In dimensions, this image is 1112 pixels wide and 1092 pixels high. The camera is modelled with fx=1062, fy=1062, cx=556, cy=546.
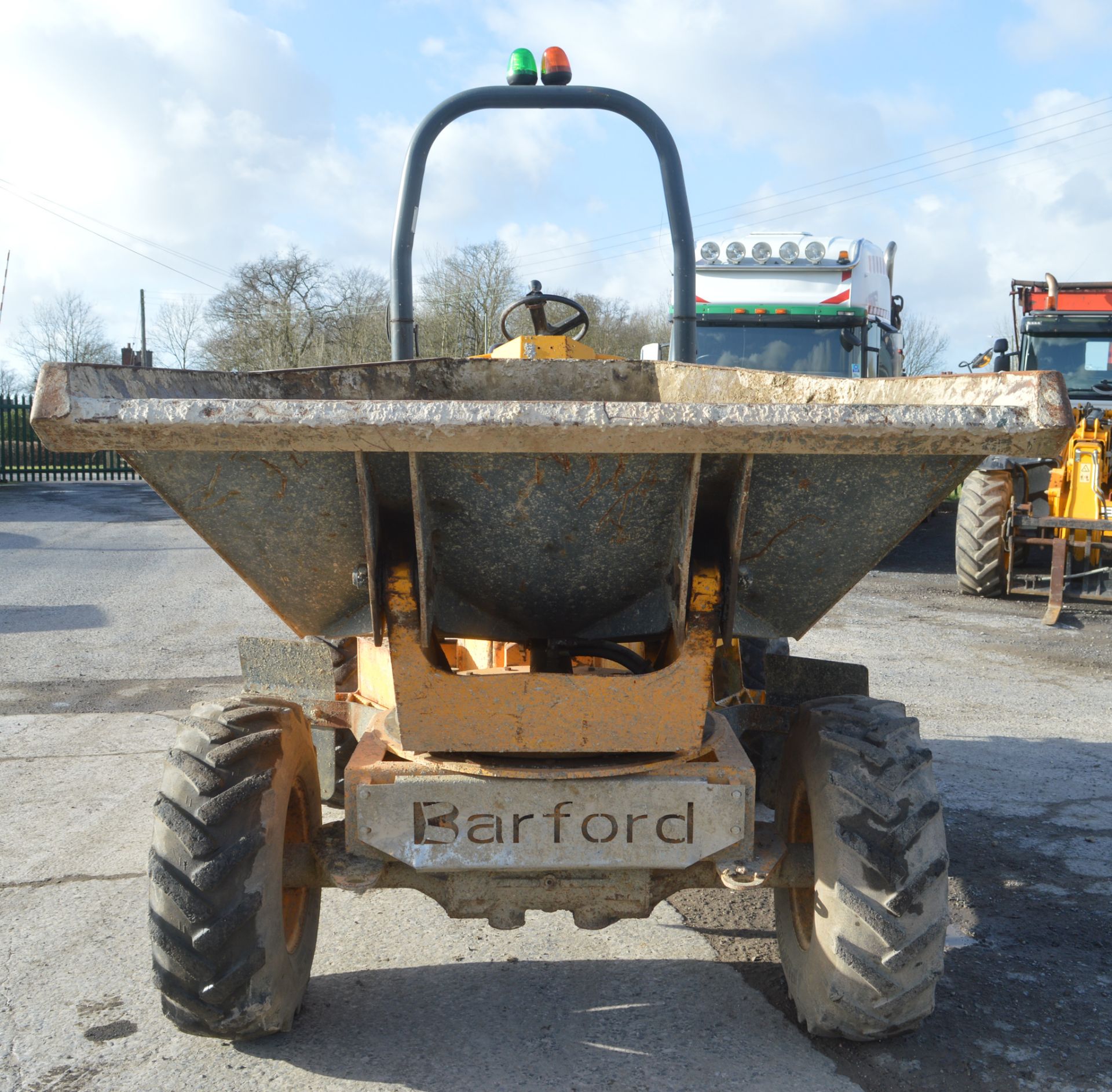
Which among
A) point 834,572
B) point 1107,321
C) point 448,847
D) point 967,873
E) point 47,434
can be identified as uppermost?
point 1107,321

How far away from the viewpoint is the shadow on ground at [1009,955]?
258 centimetres

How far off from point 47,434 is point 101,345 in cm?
5016

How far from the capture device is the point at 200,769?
2.52 metres

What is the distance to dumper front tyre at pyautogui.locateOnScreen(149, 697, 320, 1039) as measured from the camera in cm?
239

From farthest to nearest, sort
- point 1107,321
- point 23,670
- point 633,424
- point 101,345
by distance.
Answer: point 101,345 < point 1107,321 < point 23,670 < point 633,424

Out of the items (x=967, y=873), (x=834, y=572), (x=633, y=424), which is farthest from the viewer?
(x=967, y=873)

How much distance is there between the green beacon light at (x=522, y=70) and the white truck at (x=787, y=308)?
6328mm

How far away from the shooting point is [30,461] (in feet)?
80.2

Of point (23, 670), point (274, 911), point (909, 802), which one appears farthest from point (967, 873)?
point (23, 670)

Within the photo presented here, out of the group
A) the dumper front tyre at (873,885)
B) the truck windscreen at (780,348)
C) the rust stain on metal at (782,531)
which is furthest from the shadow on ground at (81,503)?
the dumper front tyre at (873,885)

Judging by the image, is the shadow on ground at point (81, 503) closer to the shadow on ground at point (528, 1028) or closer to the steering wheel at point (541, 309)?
the steering wheel at point (541, 309)

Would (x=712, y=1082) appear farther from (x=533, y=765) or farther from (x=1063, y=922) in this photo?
(x=1063, y=922)

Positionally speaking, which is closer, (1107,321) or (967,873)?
(967,873)

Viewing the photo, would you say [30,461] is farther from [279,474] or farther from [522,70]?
[279,474]
